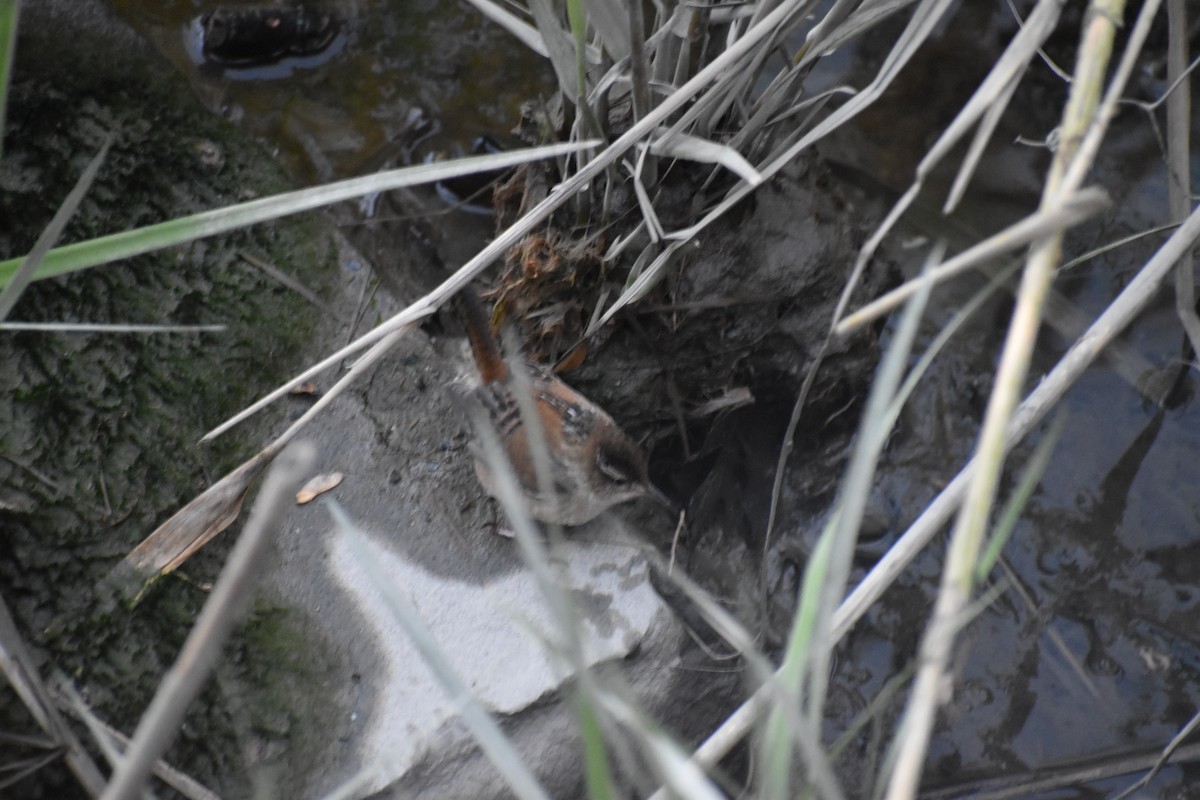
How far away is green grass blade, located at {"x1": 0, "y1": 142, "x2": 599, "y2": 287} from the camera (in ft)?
5.99

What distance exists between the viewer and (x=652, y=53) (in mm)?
2709

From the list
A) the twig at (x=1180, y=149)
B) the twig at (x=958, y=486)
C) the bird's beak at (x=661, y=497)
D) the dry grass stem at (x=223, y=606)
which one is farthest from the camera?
the bird's beak at (x=661, y=497)

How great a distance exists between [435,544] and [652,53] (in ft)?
5.44

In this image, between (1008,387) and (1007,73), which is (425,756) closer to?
(1008,387)

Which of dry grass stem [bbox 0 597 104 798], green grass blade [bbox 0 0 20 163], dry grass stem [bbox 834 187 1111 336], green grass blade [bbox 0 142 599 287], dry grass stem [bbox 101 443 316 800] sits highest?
green grass blade [bbox 0 0 20 163]

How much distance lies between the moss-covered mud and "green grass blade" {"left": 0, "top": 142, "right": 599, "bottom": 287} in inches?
32.9

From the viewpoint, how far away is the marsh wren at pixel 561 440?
9.89 ft

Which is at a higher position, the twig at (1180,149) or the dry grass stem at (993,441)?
the dry grass stem at (993,441)

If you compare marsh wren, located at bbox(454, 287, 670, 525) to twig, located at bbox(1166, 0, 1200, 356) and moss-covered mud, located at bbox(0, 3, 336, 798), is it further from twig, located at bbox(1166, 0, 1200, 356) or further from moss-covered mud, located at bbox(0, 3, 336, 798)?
twig, located at bbox(1166, 0, 1200, 356)

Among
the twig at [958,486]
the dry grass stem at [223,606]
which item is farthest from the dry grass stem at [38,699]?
the twig at [958,486]

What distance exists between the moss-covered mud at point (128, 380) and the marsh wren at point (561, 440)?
0.68 meters

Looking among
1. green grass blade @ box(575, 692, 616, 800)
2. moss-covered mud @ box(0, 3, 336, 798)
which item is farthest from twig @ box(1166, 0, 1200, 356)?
moss-covered mud @ box(0, 3, 336, 798)

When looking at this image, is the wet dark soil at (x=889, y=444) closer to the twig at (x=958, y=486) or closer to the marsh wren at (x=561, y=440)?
the marsh wren at (x=561, y=440)

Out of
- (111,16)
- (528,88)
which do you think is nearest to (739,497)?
(528,88)
